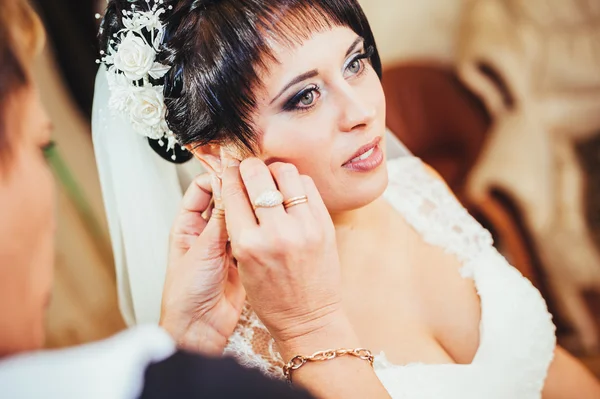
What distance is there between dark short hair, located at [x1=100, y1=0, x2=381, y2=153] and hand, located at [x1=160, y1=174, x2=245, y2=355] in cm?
14

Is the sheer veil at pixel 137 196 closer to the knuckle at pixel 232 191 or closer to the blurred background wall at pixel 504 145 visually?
the knuckle at pixel 232 191

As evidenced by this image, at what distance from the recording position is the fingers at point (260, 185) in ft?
2.94

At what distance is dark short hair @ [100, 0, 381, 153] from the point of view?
41.2 inches

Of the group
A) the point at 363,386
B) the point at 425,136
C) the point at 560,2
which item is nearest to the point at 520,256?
the point at 425,136

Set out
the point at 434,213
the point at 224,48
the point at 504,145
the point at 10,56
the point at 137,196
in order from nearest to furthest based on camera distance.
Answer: the point at 10,56 < the point at 224,48 < the point at 137,196 < the point at 434,213 < the point at 504,145

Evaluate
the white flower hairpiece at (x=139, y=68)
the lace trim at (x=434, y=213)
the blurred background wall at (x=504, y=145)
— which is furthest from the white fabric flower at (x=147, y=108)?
the blurred background wall at (x=504, y=145)

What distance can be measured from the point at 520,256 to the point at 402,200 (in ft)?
3.42

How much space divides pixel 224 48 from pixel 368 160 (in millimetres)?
391

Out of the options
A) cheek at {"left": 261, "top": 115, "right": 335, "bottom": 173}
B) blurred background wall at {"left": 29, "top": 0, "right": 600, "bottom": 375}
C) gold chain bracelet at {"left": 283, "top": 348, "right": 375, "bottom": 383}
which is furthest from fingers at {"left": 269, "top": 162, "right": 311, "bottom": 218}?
blurred background wall at {"left": 29, "top": 0, "right": 600, "bottom": 375}

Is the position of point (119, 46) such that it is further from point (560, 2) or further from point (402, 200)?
point (560, 2)

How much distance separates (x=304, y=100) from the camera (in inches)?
43.1

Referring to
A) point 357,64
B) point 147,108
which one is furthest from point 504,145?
point 147,108

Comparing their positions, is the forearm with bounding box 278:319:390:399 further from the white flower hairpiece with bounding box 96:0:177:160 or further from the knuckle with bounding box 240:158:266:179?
the white flower hairpiece with bounding box 96:0:177:160

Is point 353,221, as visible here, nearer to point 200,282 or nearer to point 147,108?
point 200,282
